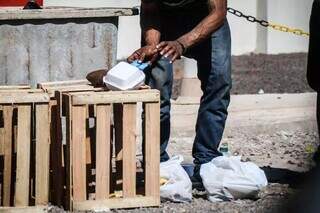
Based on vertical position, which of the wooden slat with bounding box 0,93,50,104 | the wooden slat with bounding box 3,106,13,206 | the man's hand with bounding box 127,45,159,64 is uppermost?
the man's hand with bounding box 127,45,159,64

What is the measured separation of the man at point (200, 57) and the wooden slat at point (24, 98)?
91 centimetres

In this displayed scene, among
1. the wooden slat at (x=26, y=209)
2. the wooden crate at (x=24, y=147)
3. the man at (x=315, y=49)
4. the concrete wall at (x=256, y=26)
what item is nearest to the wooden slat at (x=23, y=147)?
the wooden crate at (x=24, y=147)

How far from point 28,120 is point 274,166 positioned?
2.36 metres

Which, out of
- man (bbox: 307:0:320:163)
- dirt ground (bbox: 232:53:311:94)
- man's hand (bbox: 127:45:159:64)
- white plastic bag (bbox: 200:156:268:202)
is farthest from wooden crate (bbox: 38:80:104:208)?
dirt ground (bbox: 232:53:311:94)

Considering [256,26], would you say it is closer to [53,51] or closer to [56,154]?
[53,51]

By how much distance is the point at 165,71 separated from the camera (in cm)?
603

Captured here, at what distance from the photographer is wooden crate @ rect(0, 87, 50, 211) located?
5.34 meters

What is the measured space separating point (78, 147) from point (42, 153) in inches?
9.3

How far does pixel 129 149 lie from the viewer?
5.41 m

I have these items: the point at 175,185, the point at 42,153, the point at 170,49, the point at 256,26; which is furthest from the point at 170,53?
the point at 256,26

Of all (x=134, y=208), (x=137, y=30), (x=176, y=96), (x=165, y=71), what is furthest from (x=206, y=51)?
(x=137, y=30)

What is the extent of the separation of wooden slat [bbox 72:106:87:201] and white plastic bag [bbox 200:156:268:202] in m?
0.86

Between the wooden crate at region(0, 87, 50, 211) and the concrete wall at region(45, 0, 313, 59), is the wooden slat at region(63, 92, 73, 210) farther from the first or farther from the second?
the concrete wall at region(45, 0, 313, 59)

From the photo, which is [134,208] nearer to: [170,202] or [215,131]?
[170,202]
